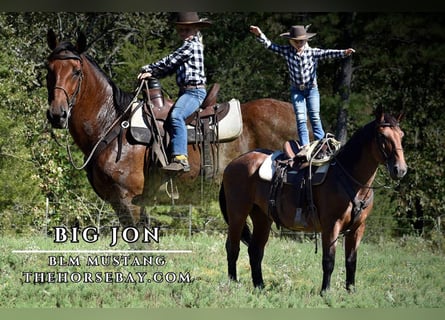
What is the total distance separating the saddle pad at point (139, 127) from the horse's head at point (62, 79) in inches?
22.5

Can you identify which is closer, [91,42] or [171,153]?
[171,153]

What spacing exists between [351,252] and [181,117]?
199 centimetres

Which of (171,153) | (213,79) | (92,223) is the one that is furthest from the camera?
(213,79)

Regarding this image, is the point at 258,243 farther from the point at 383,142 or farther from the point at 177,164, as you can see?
the point at 383,142

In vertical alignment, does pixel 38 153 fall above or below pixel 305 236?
above

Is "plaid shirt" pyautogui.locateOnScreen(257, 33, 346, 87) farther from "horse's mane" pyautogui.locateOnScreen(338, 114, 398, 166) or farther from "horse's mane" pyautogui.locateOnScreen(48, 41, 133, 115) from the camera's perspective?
"horse's mane" pyautogui.locateOnScreen(48, 41, 133, 115)

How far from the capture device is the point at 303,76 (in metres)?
7.80

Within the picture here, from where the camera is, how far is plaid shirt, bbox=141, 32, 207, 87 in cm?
815

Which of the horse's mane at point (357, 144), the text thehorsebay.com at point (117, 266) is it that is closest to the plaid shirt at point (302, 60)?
the horse's mane at point (357, 144)

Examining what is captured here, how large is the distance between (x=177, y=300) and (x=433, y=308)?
232 centimetres

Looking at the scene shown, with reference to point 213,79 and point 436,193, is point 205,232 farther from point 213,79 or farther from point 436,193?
point 436,193

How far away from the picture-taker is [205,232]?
9844 mm

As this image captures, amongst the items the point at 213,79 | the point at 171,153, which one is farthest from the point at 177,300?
the point at 213,79

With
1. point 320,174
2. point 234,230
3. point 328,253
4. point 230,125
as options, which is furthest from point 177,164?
point 328,253
